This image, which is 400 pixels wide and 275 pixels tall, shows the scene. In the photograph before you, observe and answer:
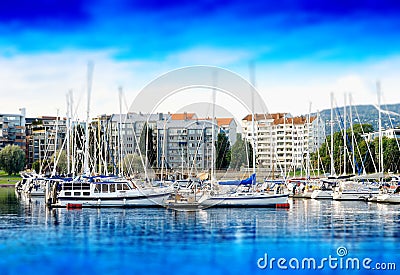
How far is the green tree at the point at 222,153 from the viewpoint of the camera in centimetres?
4912

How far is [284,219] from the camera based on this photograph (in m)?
35.5

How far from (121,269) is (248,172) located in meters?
26.4

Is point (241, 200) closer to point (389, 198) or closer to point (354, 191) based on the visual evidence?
point (389, 198)

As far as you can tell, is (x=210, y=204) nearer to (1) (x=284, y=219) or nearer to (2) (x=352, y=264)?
(1) (x=284, y=219)

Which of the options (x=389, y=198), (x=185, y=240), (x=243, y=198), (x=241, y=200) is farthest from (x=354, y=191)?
(x=185, y=240)

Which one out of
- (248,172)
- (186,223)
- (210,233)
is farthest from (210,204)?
(210,233)

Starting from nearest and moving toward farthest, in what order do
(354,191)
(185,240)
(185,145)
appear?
1. (185,240)
2. (354,191)
3. (185,145)

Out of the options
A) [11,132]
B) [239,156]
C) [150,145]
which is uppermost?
[11,132]

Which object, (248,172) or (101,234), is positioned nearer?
(101,234)

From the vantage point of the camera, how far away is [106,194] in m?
43.8

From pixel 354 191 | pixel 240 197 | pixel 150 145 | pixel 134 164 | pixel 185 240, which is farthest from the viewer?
pixel 150 145

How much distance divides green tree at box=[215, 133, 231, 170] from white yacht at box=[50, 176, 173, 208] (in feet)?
19.7

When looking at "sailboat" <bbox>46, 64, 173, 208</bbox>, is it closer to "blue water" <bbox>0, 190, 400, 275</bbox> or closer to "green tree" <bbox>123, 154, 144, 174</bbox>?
"blue water" <bbox>0, 190, 400, 275</bbox>

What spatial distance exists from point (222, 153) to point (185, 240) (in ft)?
75.8
